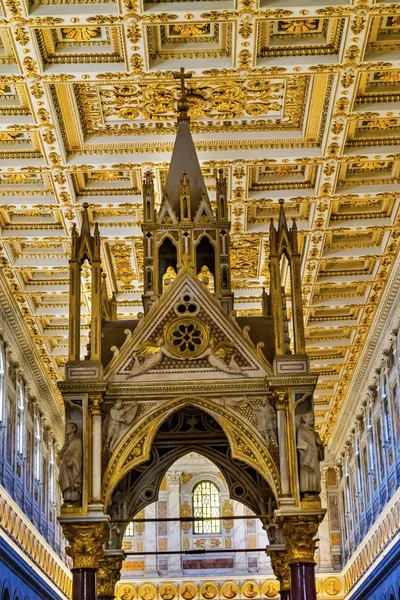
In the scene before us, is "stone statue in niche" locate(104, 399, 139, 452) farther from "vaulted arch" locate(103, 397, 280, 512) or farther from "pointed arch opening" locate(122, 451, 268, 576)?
"pointed arch opening" locate(122, 451, 268, 576)

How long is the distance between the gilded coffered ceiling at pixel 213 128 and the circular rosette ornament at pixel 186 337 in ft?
15.1

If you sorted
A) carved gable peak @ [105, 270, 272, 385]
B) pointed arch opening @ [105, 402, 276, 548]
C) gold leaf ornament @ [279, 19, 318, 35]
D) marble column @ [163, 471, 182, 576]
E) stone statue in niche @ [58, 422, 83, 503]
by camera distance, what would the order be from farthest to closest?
marble column @ [163, 471, 182, 576], gold leaf ornament @ [279, 19, 318, 35], pointed arch opening @ [105, 402, 276, 548], carved gable peak @ [105, 270, 272, 385], stone statue in niche @ [58, 422, 83, 503]

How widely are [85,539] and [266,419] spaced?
2331 mm

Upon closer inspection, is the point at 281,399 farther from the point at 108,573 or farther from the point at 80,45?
the point at 80,45

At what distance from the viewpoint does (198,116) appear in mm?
21500

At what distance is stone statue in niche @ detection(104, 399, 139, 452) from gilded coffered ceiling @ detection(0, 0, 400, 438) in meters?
5.60

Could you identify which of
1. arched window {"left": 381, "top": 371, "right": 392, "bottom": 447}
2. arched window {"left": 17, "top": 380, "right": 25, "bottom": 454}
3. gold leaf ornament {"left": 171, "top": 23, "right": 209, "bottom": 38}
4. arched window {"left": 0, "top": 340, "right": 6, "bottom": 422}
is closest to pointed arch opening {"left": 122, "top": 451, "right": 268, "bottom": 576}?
arched window {"left": 17, "top": 380, "right": 25, "bottom": 454}

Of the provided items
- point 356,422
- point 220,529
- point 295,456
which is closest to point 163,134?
point 295,456

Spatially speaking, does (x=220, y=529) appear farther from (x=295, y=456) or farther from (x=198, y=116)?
(x=295, y=456)

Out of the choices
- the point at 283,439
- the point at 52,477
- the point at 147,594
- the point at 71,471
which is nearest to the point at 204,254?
the point at 283,439

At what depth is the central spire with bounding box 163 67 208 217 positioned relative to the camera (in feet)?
51.4

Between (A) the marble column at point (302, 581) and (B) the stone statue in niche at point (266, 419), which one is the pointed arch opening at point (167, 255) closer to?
(B) the stone statue in niche at point (266, 419)

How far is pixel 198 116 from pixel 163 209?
6.50m

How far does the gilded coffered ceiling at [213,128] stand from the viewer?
18625mm
